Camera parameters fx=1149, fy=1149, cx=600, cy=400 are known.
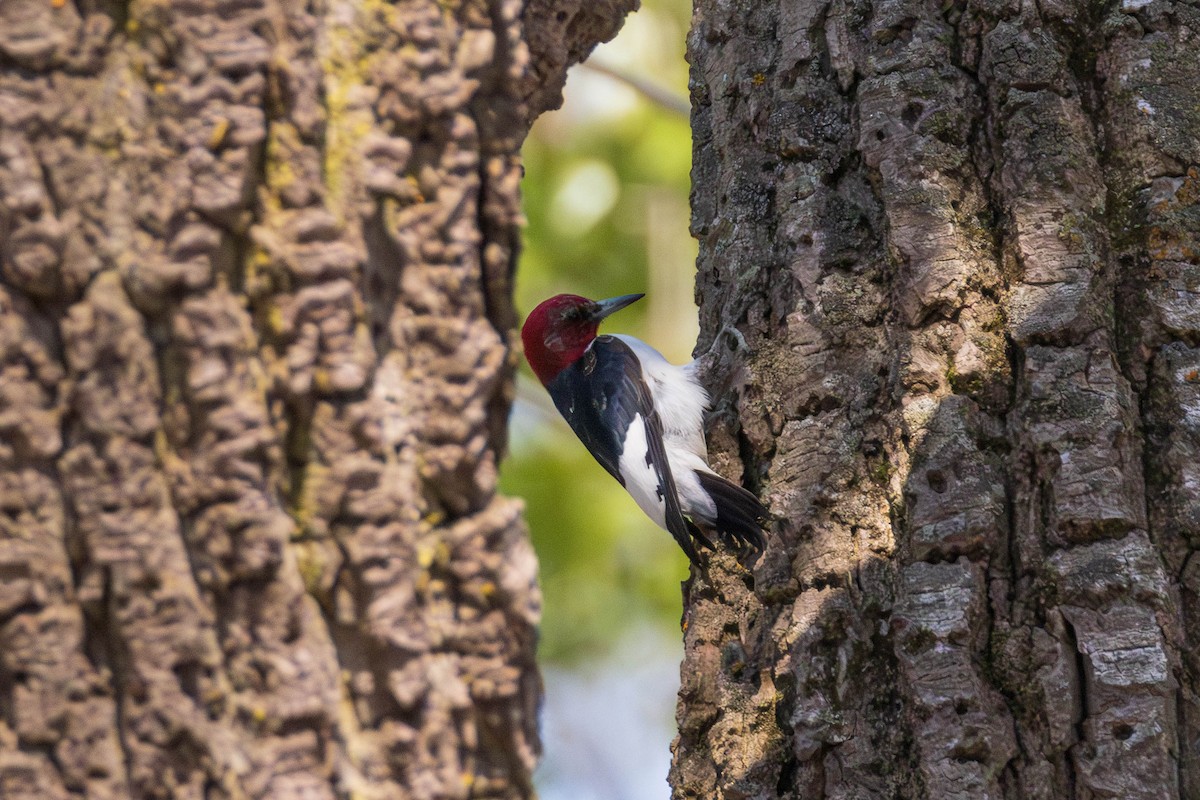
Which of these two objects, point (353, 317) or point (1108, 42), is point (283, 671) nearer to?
point (353, 317)

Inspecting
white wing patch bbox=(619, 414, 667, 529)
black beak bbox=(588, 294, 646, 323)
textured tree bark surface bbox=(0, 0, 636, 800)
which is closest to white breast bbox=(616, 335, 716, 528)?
white wing patch bbox=(619, 414, 667, 529)

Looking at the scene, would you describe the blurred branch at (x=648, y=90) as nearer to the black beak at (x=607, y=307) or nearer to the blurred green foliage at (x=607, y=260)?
the blurred green foliage at (x=607, y=260)

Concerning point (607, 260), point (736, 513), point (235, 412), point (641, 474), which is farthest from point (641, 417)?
point (235, 412)

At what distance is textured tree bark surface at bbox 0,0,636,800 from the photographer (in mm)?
988

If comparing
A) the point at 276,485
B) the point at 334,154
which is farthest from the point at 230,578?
the point at 334,154

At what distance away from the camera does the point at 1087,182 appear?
196 centimetres

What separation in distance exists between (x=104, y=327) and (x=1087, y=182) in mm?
1615

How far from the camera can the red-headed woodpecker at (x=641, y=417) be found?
2623mm

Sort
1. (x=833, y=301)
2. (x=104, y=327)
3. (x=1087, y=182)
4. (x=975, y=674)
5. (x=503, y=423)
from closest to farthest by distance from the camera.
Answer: (x=104, y=327) < (x=503, y=423) < (x=975, y=674) < (x=1087, y=182) < (x=833, y=301)

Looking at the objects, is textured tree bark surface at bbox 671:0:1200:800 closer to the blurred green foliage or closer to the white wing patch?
the white wing patch

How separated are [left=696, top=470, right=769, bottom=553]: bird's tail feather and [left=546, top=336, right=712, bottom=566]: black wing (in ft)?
1.61

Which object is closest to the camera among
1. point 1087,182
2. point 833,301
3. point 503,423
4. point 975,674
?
point 503,423

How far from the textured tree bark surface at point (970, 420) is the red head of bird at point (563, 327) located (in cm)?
156

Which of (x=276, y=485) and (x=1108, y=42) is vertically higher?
(x=1108, y=42)
